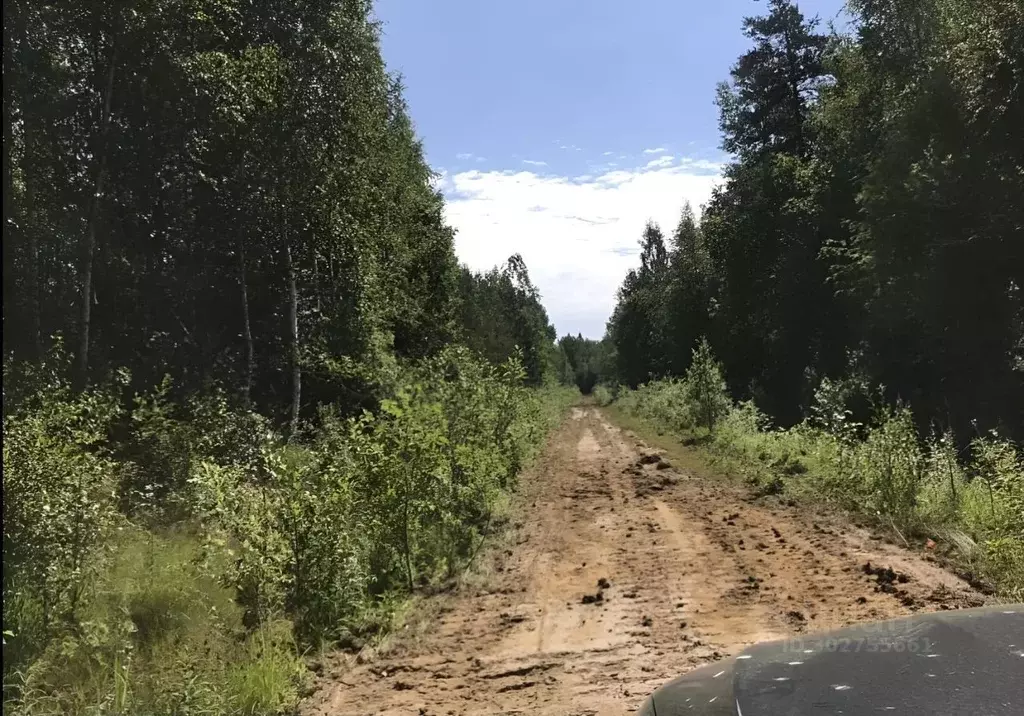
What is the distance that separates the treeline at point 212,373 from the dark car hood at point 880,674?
11.5 feet

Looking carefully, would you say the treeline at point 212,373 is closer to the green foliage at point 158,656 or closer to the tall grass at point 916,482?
the green foliage at point 158,656

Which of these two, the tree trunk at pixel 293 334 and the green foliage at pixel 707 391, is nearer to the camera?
the tree trunk at pixel 293 334

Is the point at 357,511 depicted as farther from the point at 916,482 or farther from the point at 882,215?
the point at 882,215

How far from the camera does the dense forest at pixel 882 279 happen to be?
910 centimetres

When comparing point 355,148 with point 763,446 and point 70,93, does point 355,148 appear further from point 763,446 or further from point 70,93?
point 763,446

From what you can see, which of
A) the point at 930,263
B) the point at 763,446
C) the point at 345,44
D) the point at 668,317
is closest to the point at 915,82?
the point at 930,263

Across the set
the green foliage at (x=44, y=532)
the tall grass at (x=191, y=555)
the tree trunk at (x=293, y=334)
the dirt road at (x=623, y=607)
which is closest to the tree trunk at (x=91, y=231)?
the tall grass at (x=191, y=555)

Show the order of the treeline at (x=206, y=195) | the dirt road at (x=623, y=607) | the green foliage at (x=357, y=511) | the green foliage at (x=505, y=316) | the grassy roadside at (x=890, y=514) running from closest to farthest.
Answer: the dirt road at (x=623, y=607) → the green foliage at (x=357, y=511) → the grassy roadside at (x=890, y=514) → the treeline at (x=206, y=195) → the green foliage at (x=505, y=316)

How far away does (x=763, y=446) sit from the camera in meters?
15.2

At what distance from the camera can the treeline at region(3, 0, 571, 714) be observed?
4.92 meters

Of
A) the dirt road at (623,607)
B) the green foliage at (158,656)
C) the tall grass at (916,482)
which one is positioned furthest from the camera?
the tall grass at (916,482)

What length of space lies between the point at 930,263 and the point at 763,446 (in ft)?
24.5

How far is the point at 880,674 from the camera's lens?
2145 millimetres

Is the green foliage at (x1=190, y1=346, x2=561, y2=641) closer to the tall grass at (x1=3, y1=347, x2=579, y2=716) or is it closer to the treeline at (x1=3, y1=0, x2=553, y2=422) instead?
the tall grass at (x1=3, y1=347, x2=579, y2=716)
